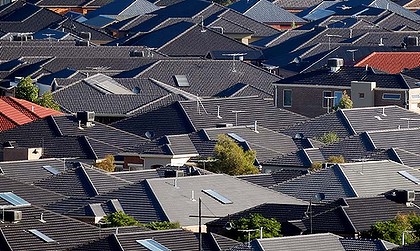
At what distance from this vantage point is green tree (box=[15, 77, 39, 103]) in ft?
260

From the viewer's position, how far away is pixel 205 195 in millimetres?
52969

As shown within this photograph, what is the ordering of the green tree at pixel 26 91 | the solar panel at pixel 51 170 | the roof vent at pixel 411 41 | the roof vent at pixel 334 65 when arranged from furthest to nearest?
the roof vent at pixel 411 41 < the roof vent at pixel 334 65 < the green tree at pixel 26 91 < the solar panel at pixel 51 170

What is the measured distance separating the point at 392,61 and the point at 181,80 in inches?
309

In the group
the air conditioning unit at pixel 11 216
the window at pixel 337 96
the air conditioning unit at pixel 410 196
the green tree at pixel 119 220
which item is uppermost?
the window at pixel 337 96

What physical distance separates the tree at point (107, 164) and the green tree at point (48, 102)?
13.8 meters

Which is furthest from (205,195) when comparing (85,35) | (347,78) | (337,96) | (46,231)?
(85,35)

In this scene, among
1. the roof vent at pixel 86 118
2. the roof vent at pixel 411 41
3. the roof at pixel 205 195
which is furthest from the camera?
the roof vent at pixel 411 41

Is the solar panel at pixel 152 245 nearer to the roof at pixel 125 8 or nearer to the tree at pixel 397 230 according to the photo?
the tree at pixel 397 230

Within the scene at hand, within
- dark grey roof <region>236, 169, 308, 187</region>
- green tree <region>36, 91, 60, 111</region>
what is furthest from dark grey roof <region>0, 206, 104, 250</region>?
green tree <region>36, 91, 60, 111</region>

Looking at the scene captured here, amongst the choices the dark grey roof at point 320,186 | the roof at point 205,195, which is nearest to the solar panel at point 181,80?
the dark grey roof at point 320,186

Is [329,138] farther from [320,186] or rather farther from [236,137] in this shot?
[320,186]

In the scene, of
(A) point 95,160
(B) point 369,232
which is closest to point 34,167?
A: (A) point 95,160

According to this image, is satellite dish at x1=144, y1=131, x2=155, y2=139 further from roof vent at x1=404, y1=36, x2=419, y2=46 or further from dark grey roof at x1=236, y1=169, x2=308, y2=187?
roof vent at x1=404, y1=36, x2=419, y2=46

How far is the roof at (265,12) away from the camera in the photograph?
12169 cm
